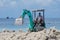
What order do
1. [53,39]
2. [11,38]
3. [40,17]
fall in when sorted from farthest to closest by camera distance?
1. [40,17]
2. [11,38]
3. [53,39]

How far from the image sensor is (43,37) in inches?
573

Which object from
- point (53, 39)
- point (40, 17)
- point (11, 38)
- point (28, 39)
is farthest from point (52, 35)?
point (40, 17)

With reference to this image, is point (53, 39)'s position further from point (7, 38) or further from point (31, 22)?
point (31, 22)

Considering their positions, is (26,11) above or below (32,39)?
above

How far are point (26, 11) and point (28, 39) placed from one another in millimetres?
3885

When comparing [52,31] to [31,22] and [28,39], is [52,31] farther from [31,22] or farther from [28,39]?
[31,22]

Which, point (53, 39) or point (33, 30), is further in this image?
point (33, 30)

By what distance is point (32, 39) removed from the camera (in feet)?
48.5

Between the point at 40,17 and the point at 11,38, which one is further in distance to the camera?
the point at 40,17

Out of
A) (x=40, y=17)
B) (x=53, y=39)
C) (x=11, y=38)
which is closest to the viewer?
(x=53, y=39)

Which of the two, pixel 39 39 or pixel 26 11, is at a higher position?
pixel 26 11

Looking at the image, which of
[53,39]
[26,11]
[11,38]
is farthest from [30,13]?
[53,39]

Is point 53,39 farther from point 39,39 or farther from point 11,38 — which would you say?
point 11,38

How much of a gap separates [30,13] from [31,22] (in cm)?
57
